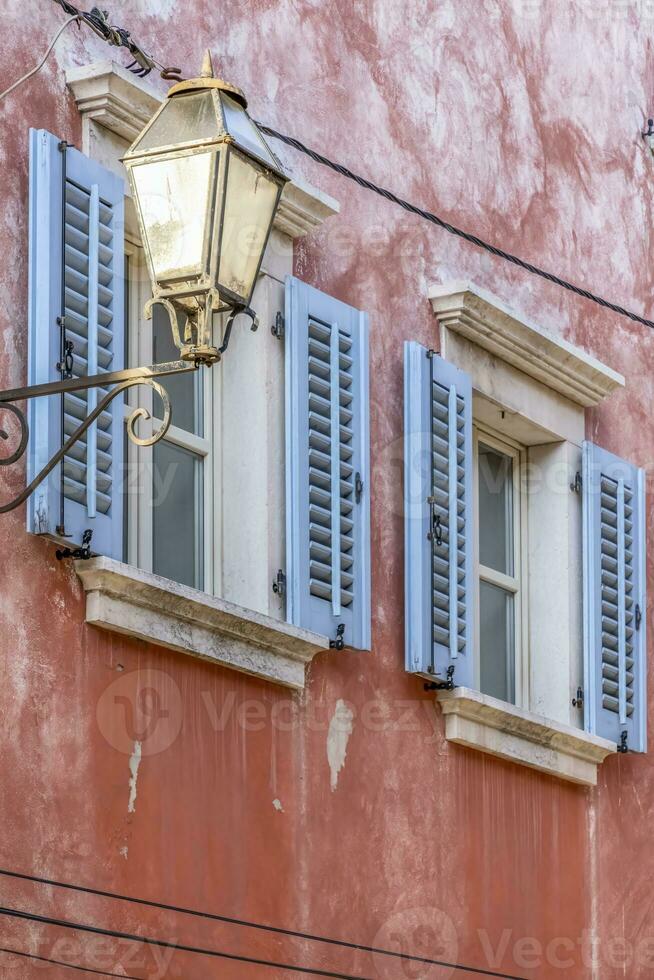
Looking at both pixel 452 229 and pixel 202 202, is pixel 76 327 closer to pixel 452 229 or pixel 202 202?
pixel 202 202

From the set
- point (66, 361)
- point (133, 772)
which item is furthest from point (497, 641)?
point (66, 361)

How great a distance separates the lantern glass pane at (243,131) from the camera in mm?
6379

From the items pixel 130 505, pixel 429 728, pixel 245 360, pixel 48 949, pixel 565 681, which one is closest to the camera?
pixel 48 949

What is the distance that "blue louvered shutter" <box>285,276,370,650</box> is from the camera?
858 cm

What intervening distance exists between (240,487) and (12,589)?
148 centimetres

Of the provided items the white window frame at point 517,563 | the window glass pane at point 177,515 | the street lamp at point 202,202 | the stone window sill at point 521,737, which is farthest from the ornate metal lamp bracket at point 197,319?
the white window frame at point 517,563

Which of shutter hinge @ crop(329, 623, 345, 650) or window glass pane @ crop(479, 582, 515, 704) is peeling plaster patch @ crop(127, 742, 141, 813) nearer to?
shutter hinge @ crop(329, 623, 345, 650)

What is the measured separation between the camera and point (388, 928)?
8.91 metres

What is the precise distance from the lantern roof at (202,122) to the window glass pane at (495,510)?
13.4 feet

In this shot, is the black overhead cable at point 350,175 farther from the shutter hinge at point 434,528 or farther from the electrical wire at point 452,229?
the shutter hinge at point 434,528

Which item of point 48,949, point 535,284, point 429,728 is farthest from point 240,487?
point 535,284

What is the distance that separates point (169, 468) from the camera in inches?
331

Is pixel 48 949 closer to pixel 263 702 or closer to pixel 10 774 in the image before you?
pixel 10 774

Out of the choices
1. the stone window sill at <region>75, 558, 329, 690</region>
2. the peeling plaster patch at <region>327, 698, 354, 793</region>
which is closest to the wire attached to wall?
the peeling plaster patch at <region>327, 698, 354, 793</region>
